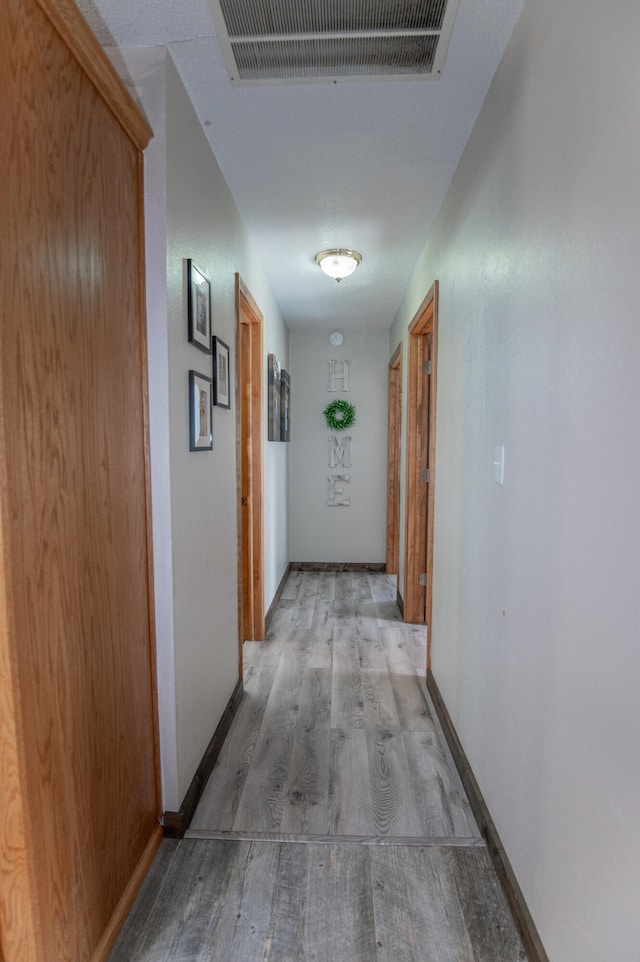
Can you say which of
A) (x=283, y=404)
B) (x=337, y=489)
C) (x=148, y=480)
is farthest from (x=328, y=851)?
(x=337, y=489)

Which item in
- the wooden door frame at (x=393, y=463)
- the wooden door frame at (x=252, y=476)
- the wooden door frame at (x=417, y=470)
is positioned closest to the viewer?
the wooden door frame at (x=252, y=476)

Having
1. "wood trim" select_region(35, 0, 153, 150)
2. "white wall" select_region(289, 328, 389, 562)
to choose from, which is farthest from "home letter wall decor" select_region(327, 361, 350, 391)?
"wood trim" select_region(35, 0, 153, 150)

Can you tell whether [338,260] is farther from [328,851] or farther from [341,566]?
[341,566]

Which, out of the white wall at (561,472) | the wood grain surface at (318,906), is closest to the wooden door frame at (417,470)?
the white wall at (561,472)

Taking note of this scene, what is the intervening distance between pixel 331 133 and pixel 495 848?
2.42 meters

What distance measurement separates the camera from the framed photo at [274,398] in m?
3.52

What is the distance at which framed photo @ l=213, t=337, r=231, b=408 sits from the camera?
79.4 inches

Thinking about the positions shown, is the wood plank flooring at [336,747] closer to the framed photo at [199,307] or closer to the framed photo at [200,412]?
the framed photo at [200,412]

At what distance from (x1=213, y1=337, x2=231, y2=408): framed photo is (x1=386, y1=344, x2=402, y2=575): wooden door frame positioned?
2651mm

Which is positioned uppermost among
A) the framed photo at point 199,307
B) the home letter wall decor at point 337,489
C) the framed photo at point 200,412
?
the framed photo at point 199,307

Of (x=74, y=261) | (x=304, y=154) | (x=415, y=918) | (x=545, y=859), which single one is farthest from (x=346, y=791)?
(x=304, y=154)

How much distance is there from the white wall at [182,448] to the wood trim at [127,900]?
0.11 metres

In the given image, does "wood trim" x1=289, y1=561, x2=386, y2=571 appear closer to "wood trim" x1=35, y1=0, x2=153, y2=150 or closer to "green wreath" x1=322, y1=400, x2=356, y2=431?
"green wreath" x1=322, y1=400, x2=356, y2=431

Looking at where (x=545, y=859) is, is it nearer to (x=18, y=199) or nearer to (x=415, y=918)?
Answer: (x=415, y=918)
